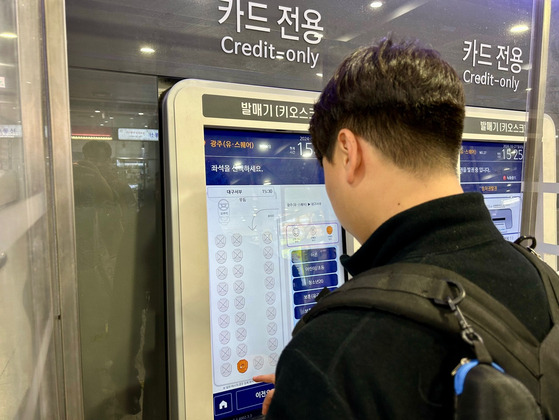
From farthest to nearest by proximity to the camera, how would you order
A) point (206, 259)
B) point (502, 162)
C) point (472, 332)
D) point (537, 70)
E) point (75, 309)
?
point (502, 162)
point (537, 70)
point (206, 259)
point (75, 309)
point (472, 332)

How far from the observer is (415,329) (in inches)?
22.8

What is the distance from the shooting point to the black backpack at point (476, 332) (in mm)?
534

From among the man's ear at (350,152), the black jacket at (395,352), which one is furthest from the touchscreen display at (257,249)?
the black jacket at (395,352)

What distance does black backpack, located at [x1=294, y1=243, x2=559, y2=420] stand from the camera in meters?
0.53

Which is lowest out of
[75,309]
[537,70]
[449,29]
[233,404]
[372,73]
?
[233,404]

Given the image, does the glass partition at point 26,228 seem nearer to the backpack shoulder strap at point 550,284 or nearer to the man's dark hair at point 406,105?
the man's dark hair at point 406,105

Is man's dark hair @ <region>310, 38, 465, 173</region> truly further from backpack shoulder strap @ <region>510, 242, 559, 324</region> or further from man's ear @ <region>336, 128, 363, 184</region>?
backpack shoulder strap @ <region>510, 242, 559, 324</region>

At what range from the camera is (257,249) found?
1328 millimetres

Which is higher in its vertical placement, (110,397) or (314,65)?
(314,65)

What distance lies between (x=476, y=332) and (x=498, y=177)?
56.8 inches

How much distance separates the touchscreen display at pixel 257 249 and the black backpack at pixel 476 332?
0.66 m

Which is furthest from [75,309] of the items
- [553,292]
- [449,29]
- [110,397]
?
[449,29]

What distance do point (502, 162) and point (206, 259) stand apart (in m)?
1.31

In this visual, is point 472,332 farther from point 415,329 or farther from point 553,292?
point 553,292
